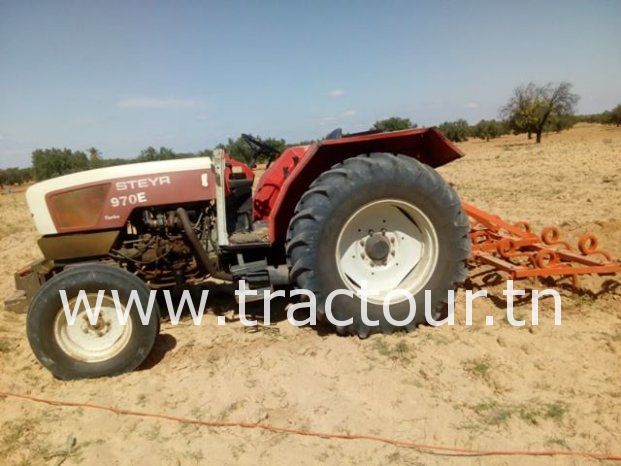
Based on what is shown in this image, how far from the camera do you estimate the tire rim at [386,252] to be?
3.28 m

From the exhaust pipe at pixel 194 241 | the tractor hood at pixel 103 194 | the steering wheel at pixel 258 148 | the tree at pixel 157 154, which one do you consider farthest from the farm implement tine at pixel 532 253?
the tree at pixel 157 154

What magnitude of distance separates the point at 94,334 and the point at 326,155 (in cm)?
198

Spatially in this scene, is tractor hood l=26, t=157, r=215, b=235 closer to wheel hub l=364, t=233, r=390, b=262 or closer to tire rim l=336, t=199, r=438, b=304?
tire rim l=336, t=199, r=438, b=304

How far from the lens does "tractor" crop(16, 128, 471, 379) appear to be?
2.96 m

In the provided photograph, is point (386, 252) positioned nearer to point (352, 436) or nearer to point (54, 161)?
point (352, 436)

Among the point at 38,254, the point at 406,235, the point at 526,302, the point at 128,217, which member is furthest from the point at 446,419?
the point at 38,254

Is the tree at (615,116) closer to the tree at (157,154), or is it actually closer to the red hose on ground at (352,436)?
the tree at (157,154)

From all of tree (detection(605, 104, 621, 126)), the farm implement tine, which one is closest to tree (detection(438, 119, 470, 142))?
tree (detection(605, 104, 621, 126))

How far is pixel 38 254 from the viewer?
6461 millimetres

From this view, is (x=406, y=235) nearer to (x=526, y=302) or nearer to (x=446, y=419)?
(x=526, y=302)

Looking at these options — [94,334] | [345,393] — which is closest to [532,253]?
[345,393]

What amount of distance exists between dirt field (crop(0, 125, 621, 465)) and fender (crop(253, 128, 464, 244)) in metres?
0.91

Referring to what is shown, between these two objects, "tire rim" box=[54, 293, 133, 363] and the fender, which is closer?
"tire rim" box=[54, 293, 133, 363]

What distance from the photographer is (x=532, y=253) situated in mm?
3578
